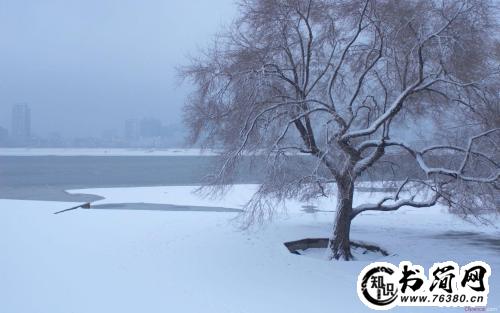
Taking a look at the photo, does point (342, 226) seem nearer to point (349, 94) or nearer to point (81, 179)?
point (349, 94)

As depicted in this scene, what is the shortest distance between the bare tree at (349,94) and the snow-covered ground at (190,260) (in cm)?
154

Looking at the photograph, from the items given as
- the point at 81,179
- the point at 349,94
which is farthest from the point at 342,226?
the point at 81,179

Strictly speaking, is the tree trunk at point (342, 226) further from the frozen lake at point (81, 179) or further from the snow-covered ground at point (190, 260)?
the frozen lake at point (81, 179)

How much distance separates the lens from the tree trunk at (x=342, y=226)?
500 inches

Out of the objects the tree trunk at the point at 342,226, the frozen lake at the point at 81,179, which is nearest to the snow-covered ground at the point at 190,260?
the tree trunk at the point at 342,226

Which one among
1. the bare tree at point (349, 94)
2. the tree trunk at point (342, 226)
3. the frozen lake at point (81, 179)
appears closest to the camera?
the bare tree at point (349, 94)

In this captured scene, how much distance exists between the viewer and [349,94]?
1385 cm

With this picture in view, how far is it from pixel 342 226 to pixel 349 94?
138 inches

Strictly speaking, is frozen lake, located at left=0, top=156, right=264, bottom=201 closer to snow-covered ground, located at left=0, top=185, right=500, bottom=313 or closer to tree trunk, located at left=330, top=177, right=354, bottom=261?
snow-covered ground, located at left=0, top=185, right=500, bottom=313

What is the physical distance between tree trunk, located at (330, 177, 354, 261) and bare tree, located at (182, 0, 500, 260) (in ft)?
0.08

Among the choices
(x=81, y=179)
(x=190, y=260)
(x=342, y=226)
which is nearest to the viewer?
(x=190, y=260)

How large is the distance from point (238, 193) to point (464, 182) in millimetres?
21373

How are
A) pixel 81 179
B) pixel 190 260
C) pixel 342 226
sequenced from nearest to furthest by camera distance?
pixel 190 260 → pixel 342 226 → pixel 81 179

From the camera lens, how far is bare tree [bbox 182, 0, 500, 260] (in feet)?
36.0
